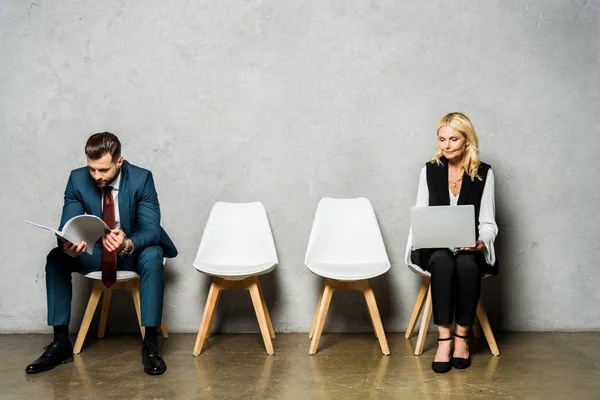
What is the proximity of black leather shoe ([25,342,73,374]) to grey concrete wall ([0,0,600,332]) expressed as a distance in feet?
2.25

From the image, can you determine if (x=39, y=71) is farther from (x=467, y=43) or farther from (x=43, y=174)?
(x=467, y=43)

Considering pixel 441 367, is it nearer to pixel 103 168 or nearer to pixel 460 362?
pixel 460 362

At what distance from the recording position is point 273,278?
4.22m

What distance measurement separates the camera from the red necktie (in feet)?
11.5

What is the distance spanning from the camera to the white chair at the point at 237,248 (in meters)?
3.70

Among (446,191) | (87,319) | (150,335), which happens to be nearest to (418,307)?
(446,191)

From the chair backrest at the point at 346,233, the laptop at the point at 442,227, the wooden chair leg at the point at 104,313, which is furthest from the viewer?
the wooden chair leg at the point at 104,313

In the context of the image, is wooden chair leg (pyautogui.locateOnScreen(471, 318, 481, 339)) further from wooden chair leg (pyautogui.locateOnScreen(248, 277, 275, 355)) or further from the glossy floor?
wooden chair leg (pyautogui.locateOnScreen(248, 277, 275, 355))

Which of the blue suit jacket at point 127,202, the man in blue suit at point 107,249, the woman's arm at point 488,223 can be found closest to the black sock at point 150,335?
the man in blue suit at point 107,249

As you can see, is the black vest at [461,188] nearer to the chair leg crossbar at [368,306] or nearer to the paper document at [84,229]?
the chair leg crossbar at [368,306]

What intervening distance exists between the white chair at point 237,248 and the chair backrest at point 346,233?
282 mm

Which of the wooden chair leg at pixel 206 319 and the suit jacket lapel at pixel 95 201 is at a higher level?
the suit jacket lapel at pixel 95 201

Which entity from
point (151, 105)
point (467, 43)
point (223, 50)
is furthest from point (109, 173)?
point (467, 43)

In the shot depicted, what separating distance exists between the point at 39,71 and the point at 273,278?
1873 millimetres
